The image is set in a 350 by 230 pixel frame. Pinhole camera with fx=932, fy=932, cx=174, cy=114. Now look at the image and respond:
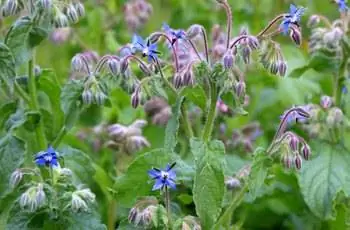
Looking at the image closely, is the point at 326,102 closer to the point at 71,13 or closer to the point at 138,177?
the point at 138,177

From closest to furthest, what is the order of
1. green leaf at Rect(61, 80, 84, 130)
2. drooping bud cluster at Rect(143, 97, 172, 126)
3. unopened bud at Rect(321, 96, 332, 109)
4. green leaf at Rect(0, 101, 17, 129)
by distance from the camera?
green leaf at Rect(61, 80, 84, 130), green leaf at Rect(0, 101, 17, 129), unopened bud at Rect(321, 96, 332, 109), drooping bud cluster at Rect(143, 97, 172, 126)

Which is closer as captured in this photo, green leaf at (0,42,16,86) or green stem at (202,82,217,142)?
green stem at (202,82,217,142)

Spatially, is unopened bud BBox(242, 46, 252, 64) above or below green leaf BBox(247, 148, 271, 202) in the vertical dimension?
above

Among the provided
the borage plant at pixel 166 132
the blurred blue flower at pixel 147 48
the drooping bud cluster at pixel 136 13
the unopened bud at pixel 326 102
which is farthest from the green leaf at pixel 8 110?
the drooping bud cluster at pixel 136 13

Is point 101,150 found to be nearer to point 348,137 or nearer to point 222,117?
point 222,117

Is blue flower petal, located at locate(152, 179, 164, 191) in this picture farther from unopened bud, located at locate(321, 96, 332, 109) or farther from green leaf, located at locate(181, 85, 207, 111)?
unopened bud, located at locate(321, 96, 332, 109)

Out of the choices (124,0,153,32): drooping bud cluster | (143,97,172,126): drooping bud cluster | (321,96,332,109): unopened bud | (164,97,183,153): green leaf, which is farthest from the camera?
(124,0,153,32): drooping bud cluster

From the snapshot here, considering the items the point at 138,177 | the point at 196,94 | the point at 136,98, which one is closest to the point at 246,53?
the point at 196,94

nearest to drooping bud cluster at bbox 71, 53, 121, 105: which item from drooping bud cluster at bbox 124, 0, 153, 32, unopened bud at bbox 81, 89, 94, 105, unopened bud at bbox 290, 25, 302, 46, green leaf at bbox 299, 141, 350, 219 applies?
unopened bud at bbox 81, 89, 94, 105
